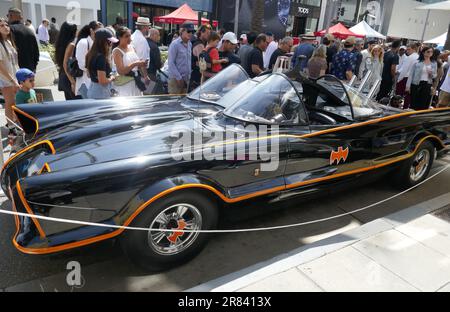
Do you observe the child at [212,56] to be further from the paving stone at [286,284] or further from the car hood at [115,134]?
the paving stone at [286,284]

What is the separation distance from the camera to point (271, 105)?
3.43 m

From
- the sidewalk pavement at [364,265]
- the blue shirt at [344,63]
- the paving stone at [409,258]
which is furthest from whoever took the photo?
the blue shirt at [344,63]

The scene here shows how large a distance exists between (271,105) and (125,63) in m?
2.98

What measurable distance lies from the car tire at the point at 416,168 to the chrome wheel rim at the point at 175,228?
9.42ft

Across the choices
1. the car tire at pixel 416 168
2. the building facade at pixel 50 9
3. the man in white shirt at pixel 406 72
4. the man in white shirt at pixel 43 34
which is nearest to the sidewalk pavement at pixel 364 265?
the car tire at pixel 416 168

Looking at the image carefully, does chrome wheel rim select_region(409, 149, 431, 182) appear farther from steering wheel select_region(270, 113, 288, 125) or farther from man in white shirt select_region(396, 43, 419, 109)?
man in white shirt select_region(396, 43, 419, 109)

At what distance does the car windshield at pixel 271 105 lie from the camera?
3.38m

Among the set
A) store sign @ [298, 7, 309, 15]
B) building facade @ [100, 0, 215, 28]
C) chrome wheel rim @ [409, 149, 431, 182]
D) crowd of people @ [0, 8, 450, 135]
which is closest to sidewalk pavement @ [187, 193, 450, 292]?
chrome wheel rim @ [409, 149, 431, 182]

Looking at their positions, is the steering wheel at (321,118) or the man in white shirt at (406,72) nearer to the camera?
the steering wheel at (321,118)

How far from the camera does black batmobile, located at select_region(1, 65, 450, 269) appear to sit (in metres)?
2.38

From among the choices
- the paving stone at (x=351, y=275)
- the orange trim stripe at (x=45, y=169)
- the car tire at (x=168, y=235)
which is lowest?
the paving stone at (x=351, y=275)

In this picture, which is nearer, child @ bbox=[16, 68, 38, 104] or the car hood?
the car hood
